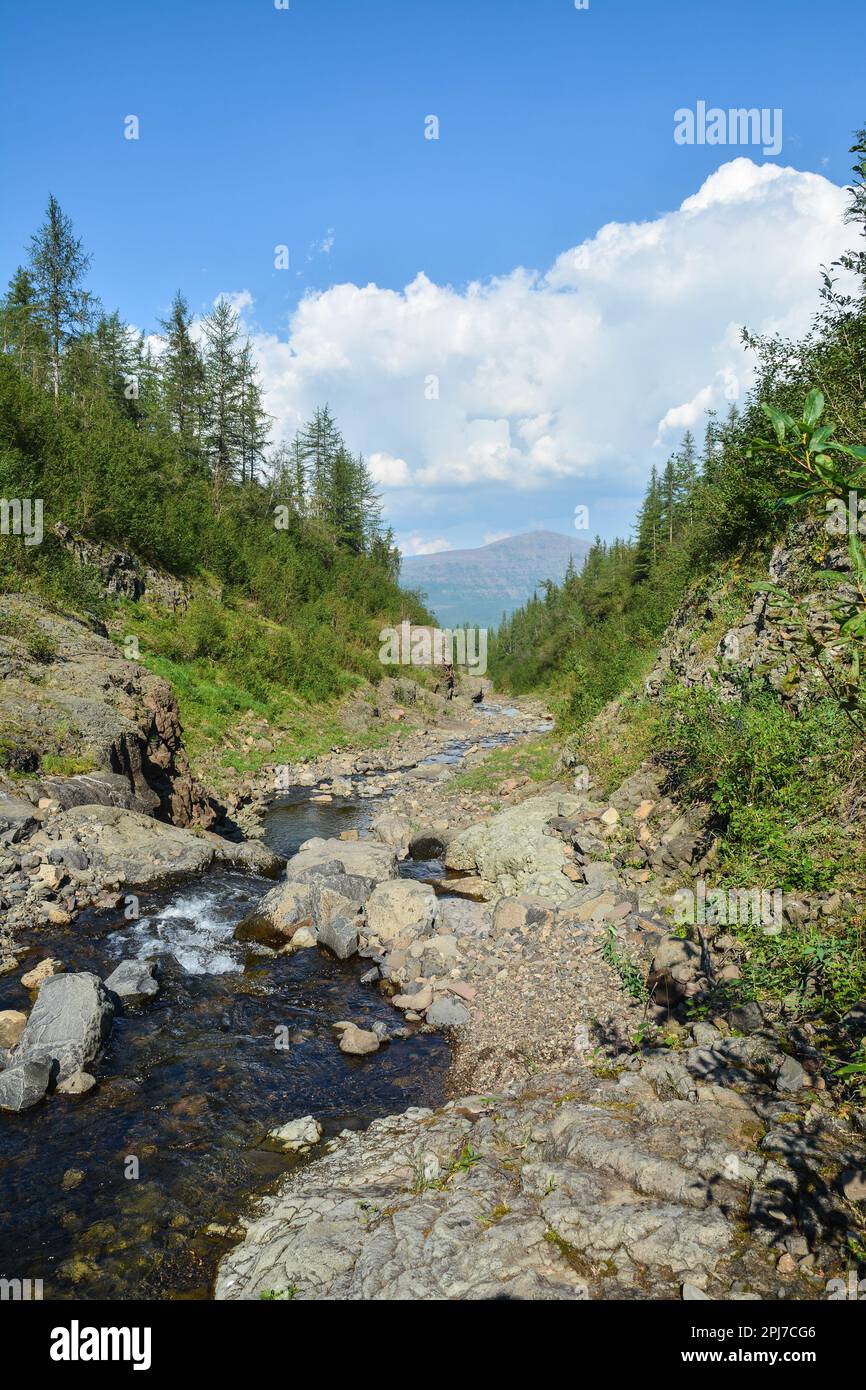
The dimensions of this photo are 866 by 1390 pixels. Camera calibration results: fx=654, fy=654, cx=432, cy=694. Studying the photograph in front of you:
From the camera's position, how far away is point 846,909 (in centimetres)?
756

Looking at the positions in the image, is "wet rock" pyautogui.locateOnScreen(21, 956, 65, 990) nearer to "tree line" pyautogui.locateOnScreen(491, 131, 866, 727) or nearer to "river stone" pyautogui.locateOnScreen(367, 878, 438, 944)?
"river stone" pyautogui.locateOnScreen(367, 878, 438, 944)

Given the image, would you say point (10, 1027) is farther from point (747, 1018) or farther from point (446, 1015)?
point (747, 1018)

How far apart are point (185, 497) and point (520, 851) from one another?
1474 inches

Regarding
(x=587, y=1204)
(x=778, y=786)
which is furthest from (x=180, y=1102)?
(x=778, y=786)

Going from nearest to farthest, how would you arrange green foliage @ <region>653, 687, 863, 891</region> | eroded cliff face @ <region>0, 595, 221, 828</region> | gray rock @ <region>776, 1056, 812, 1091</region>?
gray rock @ <region>776, 1056, 812, 1091</region>, green foliage @ <region>653, 687, 863, 891</region>, eroded cliff face @ <region>0, 595, 221, 828</region>

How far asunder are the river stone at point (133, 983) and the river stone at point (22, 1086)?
1.91 meters

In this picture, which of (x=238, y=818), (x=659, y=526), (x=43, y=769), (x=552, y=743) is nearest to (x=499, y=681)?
(x=659, y=526)

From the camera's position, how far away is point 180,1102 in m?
7.86

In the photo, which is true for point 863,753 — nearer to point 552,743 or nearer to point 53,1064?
point 53,1064

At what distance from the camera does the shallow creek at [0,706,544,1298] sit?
5.89 meters

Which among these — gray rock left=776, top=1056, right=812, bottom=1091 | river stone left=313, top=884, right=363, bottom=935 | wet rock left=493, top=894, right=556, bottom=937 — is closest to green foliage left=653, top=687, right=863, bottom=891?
gray rock left=776, top=1056, right=812, bottom=1091

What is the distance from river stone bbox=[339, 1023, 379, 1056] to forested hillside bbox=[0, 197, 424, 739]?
56.0ft

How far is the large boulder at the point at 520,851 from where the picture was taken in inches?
521
